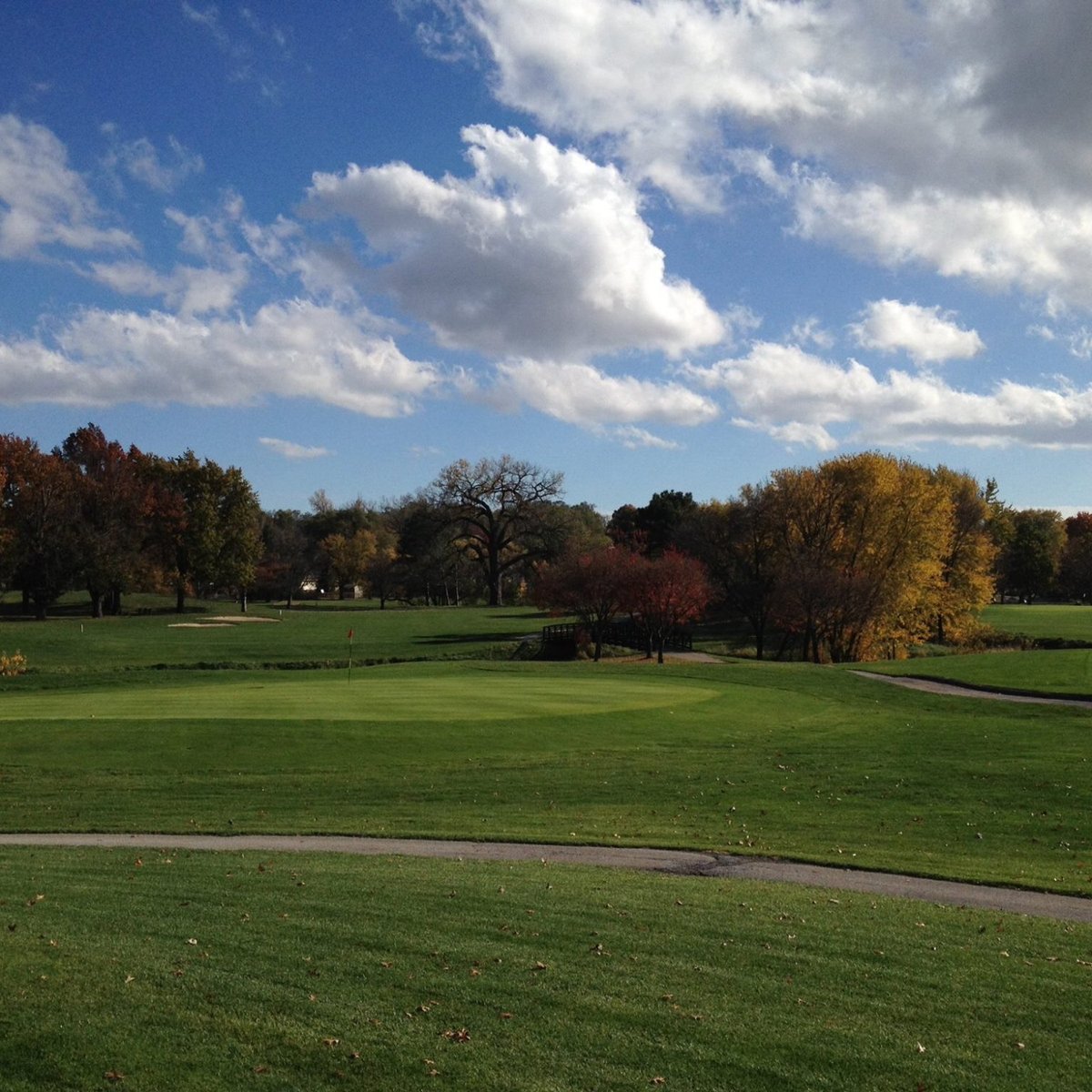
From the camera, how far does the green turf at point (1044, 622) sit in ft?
246

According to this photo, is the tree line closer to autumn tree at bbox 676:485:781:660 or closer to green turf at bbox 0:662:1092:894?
autumn tree at bbox 676:485:781:660

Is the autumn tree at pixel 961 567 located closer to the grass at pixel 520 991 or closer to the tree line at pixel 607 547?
the tree line at pixel 607 547

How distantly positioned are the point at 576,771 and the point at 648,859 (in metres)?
7.32

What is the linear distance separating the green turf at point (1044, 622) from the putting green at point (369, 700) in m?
47.1

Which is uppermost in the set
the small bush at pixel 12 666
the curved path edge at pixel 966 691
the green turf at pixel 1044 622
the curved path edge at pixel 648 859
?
the green turf at pixel 1044 622

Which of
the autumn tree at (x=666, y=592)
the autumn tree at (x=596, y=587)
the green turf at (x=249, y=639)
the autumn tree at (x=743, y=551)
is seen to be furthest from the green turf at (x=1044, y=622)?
the green turf at (x=249, y=639)

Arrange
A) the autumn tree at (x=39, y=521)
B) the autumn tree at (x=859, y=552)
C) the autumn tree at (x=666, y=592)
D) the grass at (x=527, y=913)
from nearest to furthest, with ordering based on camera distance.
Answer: the grass at (x=527, y=913), the autumn tree at (x=666, y=592), the autumn tree at (x=859, y=552), the autumn tree at (x=39, y=521)

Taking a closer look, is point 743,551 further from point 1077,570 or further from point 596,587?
point 1077,570

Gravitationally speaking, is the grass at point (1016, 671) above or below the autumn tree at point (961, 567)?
below

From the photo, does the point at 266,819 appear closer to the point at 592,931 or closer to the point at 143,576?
the point at 592,931

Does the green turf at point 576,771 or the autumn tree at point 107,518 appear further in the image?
the autumn tree at point 107,518

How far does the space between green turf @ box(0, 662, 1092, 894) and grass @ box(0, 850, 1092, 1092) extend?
17.4 ft

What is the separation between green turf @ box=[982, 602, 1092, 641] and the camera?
75.1 metres

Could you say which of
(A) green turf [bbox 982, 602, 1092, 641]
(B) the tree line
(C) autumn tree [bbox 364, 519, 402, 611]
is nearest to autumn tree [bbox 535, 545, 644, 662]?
(B) the tree line
